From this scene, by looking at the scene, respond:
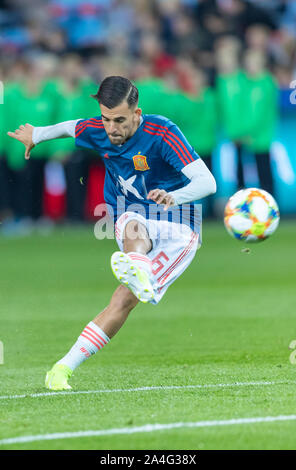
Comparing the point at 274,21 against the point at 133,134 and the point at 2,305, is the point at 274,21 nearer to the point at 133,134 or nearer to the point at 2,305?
the point at 2,305

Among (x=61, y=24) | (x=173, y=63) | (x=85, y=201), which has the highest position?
(x=61, y=24)

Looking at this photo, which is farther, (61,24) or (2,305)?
(61,24)

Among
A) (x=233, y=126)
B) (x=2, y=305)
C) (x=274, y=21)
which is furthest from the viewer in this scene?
(x=274, y=21)

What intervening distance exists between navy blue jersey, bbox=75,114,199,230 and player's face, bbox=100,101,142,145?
90 mm

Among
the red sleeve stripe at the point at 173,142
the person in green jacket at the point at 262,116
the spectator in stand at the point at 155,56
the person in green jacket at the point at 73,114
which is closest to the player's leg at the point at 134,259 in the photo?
the red sleeve stripe at the point at 173,142

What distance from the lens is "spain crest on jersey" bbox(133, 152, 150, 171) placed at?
6.35 metres

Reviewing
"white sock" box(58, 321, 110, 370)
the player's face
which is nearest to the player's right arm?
the player's face

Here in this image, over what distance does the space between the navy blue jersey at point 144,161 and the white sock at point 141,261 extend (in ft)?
1.56

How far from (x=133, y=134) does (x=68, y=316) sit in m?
3.39

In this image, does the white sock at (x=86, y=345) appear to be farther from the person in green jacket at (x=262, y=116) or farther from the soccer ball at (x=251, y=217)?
the person in green jacket at (x=262, y=116)

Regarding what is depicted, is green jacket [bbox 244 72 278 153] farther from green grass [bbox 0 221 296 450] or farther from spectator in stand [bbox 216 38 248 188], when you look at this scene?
green grass [bbox 0 221 296 450]

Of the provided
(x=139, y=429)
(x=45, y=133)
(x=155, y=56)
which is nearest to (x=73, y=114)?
(x=155, y=56)

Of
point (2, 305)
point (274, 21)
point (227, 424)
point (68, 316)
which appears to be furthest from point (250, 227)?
point (274, 21)

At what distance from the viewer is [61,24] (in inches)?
824
